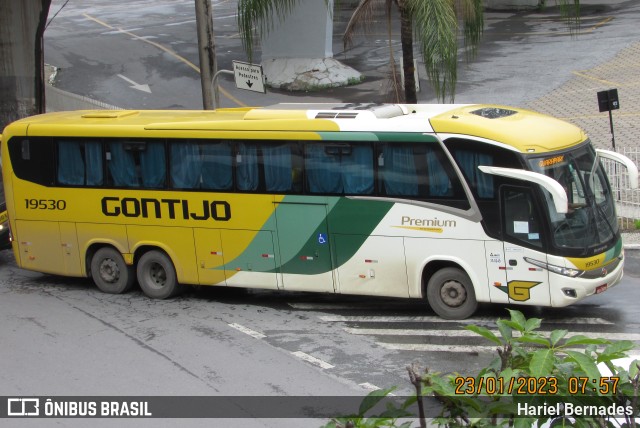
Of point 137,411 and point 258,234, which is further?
point 258,234

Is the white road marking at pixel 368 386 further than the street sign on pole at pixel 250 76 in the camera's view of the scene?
No

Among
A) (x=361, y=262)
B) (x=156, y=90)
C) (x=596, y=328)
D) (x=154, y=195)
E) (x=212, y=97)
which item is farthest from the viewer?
(x=156, y=90)

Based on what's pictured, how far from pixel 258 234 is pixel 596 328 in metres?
5.15

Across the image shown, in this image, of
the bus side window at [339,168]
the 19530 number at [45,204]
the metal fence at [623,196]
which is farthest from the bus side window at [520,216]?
the 19530 number at [45,204]

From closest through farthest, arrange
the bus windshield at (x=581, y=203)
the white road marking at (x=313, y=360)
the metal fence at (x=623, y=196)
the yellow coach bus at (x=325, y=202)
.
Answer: the white road marking at (x=313, y=360) < the bus windshield at (x=581, y=203) < the yellow coach bus at (x=325, y=202) < the metal fence at (x=623, y=196)

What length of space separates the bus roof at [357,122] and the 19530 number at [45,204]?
1.16 m

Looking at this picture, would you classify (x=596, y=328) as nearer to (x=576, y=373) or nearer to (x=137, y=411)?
(x=137, y=411)

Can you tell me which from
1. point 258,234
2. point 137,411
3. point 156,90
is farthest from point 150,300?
point 156,90

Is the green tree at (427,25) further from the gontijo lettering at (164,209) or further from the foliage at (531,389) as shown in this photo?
the foliage at (531,389)

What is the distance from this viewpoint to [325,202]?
14219 mm

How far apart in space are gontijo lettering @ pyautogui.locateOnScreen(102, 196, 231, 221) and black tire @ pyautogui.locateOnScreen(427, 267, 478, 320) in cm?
344

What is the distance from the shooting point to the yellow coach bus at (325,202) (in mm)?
13062

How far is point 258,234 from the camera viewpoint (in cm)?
1475

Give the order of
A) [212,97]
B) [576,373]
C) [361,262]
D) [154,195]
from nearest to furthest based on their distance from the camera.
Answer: [576,373] < [361,262] < [154,195] < [212,97]
